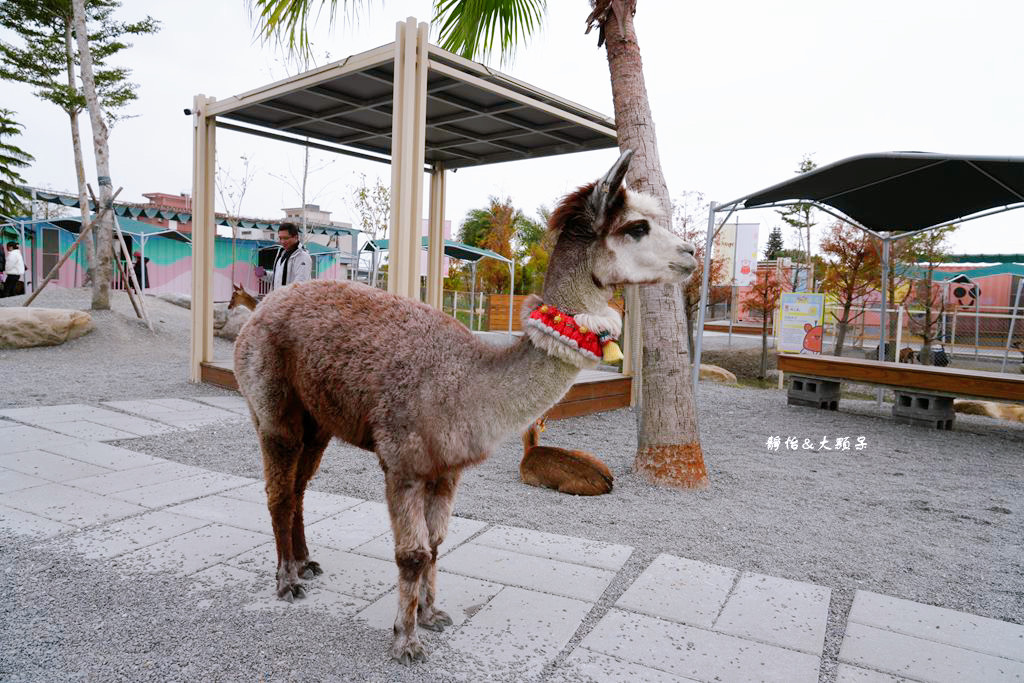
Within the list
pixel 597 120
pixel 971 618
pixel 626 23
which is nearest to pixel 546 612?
pixel 971 618

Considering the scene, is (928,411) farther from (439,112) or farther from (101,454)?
(101,454)

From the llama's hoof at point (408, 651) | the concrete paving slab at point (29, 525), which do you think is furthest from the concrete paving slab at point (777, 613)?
the concrete paving slab at point (29, 525)

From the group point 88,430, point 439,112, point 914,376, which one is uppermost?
point 439,112

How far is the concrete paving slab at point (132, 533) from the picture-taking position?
366cm

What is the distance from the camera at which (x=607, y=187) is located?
91.6 inches

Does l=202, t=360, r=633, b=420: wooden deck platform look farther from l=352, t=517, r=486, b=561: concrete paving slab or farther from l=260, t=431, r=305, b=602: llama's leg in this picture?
l=260, t=431, r=305, b=602: llama's leg

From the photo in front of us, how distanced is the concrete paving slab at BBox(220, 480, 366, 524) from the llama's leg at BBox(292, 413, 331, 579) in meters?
0.91

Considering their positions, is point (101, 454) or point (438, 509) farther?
point (101, 454)

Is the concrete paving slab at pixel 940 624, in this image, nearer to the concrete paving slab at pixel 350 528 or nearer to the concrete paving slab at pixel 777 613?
the concrete paving slab at pixel 777 613

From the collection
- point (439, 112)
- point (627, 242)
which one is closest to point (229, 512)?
point (627, 242)

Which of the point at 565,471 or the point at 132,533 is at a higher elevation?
the point at 565,471

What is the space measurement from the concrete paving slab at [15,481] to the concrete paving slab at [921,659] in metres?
5.36

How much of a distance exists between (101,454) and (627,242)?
534cm

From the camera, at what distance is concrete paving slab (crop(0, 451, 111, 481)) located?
16.4 ft
